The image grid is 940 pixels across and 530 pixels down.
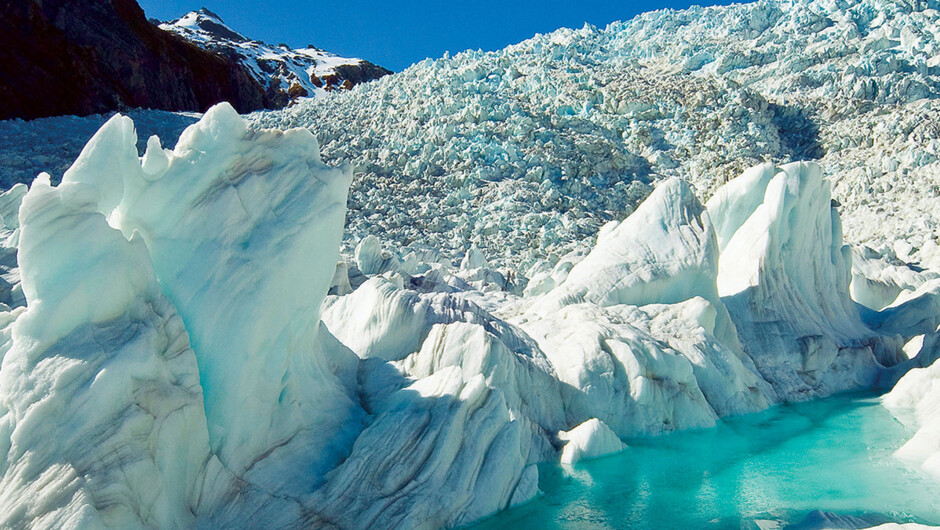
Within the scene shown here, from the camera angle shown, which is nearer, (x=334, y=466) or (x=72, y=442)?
(x=72, y=442)

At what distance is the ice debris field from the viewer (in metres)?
4.26

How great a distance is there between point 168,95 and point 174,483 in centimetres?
4007

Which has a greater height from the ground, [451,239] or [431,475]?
[451,239]

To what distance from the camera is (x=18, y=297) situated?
901 cm

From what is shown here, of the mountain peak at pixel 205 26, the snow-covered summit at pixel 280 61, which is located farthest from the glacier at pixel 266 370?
the mountain peak at pixel 205 26

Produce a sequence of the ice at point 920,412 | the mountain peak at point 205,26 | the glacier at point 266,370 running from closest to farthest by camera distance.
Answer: the glacier at point 266,370
the ice at point 920,412
the mountain peak at point 205,26

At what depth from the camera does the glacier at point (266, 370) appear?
4172mm

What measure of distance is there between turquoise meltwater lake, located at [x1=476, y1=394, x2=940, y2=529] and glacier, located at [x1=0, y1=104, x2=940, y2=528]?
0.97 feet

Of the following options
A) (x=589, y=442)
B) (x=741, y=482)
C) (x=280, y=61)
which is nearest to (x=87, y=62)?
(x=589, y=442)

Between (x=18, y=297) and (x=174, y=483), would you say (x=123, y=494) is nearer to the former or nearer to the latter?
(x=174, y=483)

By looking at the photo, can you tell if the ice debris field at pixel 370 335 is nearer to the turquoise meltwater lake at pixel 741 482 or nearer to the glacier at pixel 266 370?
the glacier at pixel 266 370

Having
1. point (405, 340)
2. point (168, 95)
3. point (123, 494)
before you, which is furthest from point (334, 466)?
point (168, 95)

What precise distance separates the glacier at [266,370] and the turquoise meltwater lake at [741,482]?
0.97ft

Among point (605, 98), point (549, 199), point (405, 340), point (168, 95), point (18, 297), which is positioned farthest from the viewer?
point (168, 95)
